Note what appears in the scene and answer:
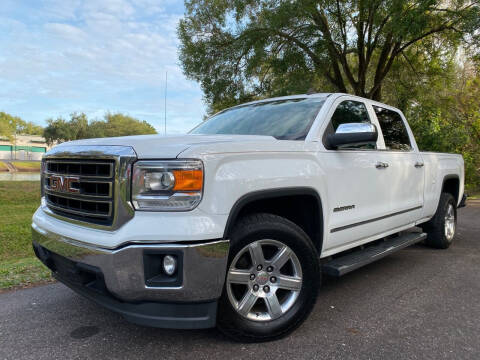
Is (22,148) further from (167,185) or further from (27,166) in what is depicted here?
(167,185)

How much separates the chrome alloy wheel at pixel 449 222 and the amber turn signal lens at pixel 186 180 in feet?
15.2

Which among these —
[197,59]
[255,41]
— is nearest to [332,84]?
[255,41]

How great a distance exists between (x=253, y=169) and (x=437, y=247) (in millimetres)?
4307

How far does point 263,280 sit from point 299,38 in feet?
37.0

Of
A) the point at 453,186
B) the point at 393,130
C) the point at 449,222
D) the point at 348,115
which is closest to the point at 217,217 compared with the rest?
the point at 348,115

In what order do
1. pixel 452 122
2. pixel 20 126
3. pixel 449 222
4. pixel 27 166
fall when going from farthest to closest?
pixel 20 126
pixel 27 166
pixel 452 122
pixel 449 222

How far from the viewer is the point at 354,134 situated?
2918mm

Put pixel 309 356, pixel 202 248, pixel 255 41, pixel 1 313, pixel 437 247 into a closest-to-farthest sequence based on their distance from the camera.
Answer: pixel 202 248 < pixel 309 356 < pixel 1 313 < pixel 437 247 < pixel 255 41

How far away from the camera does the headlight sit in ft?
7.25

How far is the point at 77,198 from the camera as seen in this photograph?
2.56 metres

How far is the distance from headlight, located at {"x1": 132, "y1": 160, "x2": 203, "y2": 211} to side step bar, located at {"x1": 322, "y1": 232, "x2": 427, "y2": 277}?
1.42 m

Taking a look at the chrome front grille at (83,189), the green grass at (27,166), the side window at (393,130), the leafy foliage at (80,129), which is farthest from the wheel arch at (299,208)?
the leafy foliage at (80,129)

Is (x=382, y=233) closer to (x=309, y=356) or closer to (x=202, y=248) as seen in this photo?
(x=309, y=356)

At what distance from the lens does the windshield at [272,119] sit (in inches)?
127
